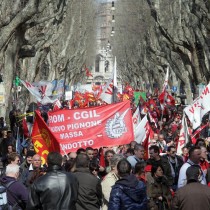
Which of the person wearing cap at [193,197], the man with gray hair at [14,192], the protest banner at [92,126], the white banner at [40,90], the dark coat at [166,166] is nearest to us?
the person wearing cap at [193,197]

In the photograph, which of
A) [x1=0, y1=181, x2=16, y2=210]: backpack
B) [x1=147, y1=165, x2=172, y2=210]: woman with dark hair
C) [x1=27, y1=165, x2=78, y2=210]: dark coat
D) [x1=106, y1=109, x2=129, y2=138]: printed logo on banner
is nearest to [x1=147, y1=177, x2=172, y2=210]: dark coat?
[x1=147, y1=165, x2=172, y2=210]: woman with dark hair

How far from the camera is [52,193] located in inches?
293

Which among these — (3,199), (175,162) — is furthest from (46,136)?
(3,199)

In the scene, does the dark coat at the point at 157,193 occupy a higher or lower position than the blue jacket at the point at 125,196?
lower

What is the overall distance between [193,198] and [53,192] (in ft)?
4.37

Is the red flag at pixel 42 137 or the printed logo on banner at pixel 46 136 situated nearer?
the red flag at pixel 42 137

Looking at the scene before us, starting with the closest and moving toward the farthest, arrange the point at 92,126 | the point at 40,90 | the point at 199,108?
1. the point at 92,126
2. the point at 199,108
3. the point at 40,90

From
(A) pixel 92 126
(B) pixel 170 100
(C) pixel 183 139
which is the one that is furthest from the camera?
(B) pixel 170 100

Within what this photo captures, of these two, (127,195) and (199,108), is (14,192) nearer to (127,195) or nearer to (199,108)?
(127,195)

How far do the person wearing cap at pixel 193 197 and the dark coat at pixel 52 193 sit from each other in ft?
3.34

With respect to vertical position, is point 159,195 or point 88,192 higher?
point 88,192

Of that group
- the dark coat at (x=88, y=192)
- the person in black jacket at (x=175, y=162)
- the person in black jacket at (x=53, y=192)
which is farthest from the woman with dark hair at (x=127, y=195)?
the person in black jacket at (x=175, y=162)

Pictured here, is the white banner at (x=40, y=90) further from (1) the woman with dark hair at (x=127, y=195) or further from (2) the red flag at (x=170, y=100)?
(1) the woman with dark hair at (x=127, y=195)

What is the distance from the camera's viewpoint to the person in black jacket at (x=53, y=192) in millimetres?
7430
